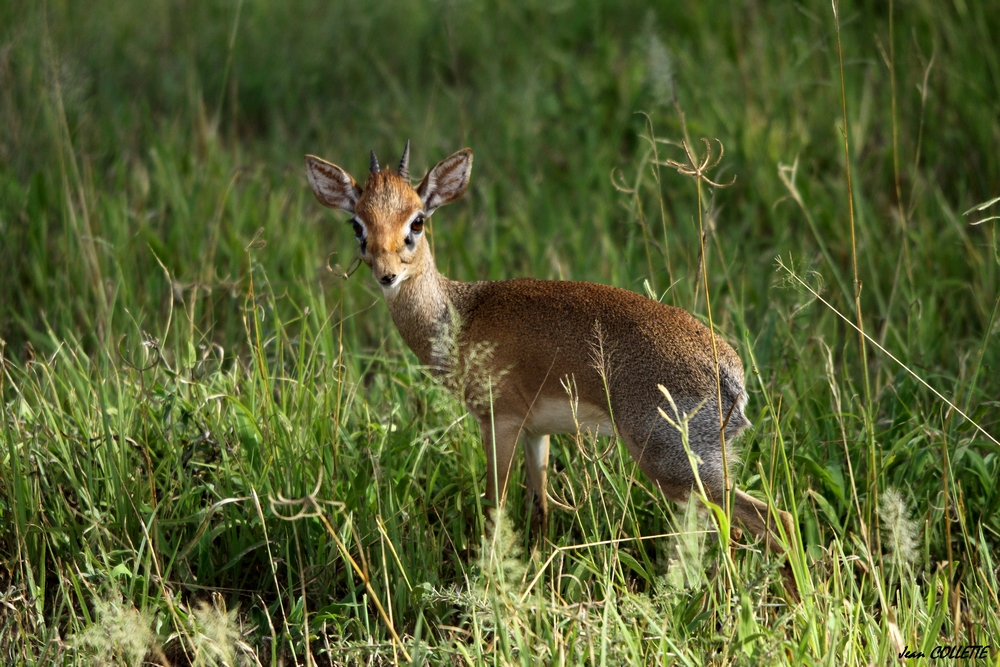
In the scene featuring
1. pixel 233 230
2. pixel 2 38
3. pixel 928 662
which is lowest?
pixel 928 662

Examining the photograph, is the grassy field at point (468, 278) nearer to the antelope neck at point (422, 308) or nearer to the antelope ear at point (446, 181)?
the antelope neck at point (422, 308)

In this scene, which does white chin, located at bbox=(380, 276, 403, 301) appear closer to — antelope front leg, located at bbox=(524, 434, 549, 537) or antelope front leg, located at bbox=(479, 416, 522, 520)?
antelope front leg, located at bbox=(479, 416, 522, 520)

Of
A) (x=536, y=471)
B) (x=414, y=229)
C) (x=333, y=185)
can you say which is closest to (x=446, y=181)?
(x=414, y=229)

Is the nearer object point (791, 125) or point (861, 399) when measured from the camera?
point (861, 399)

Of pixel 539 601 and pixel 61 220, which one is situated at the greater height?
pixel 61 220

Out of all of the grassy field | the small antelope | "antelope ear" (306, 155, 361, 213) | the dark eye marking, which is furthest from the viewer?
"antelope ear" (306, 155, 361, 213)

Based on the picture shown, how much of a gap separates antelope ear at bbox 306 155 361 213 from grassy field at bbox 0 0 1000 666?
10.0 inches

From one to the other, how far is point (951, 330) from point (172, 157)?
3838mm

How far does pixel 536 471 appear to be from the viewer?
3.73 meters

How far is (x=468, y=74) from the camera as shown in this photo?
7.24 m

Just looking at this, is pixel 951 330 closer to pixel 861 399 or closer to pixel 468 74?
pixel 861 399

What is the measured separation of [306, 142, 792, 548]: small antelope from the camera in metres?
3.08

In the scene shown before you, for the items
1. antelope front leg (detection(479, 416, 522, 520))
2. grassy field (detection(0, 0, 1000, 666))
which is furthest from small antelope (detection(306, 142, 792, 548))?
grassy field (detection(0, 0, 1000, 666))

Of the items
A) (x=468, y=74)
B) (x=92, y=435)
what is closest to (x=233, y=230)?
(x=92, y=435)
